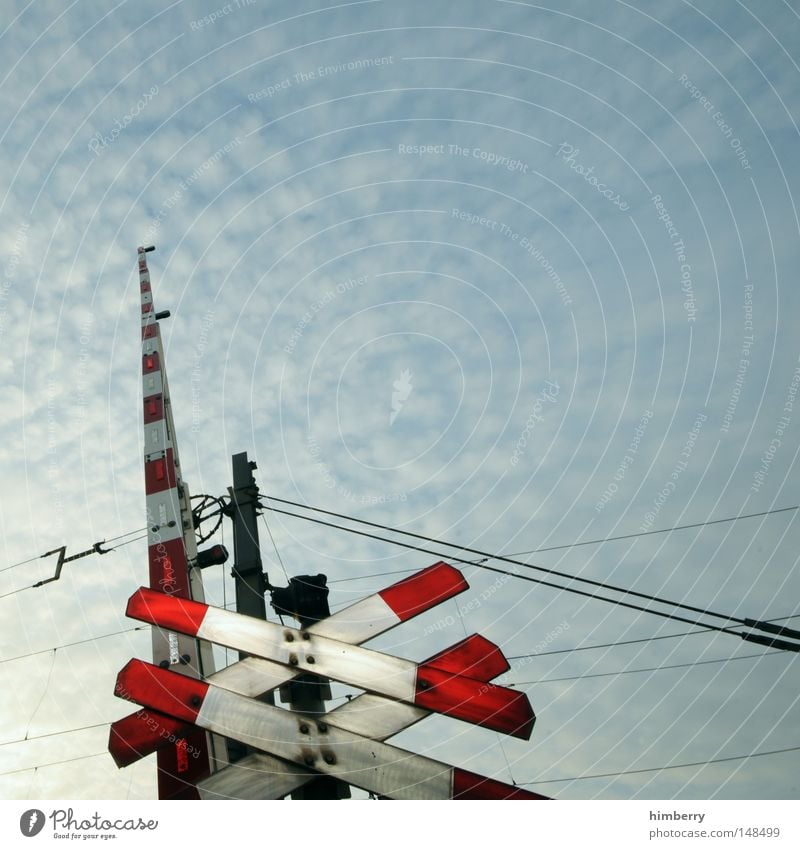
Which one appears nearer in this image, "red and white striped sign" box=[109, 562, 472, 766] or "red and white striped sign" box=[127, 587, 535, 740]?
"red and white striped sign" box=[127, 587, 535, 740]

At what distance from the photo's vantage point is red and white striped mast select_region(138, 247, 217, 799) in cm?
434

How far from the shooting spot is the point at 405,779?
3.55 meters

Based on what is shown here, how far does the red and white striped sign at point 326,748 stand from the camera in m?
3.52

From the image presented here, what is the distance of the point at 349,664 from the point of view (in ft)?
12.3
